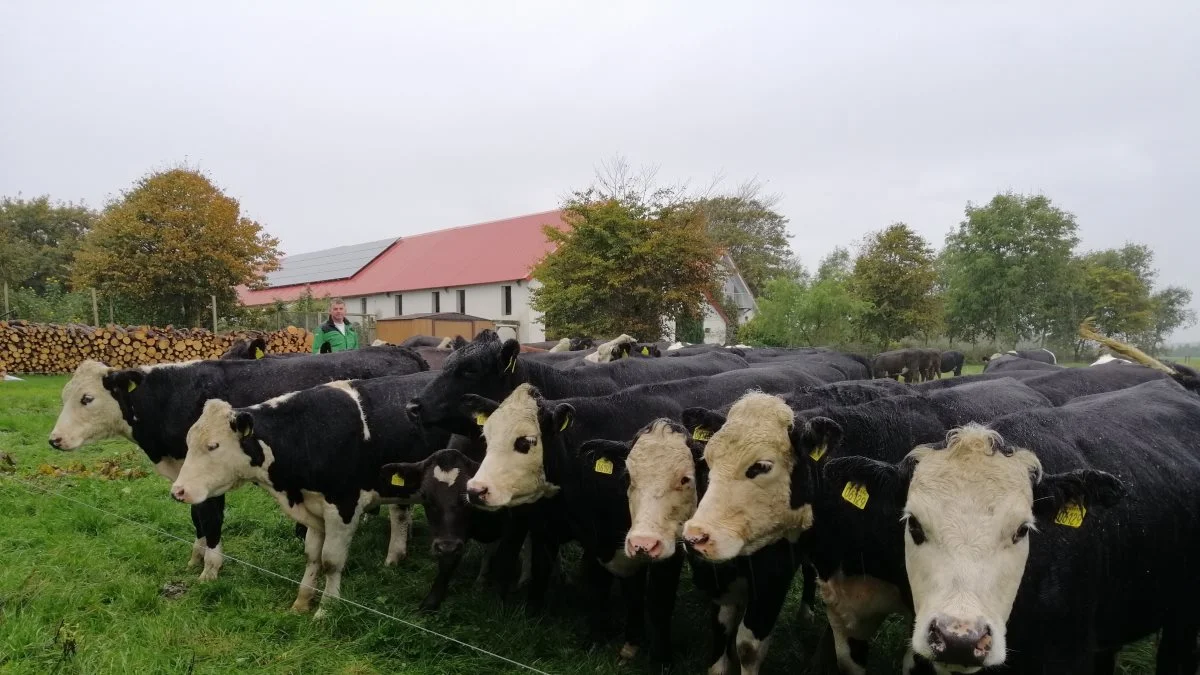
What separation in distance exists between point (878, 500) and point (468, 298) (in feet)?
125

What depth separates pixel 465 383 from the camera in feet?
19.9

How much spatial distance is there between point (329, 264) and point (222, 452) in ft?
172

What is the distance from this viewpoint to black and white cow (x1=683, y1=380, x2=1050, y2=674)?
12.2 ft

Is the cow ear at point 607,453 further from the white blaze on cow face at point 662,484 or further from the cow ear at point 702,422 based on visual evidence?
the cow ear at point 702,422

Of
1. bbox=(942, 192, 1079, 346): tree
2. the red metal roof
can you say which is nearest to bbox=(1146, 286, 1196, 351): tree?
bbox=(942, 192, 1079, 346): tree

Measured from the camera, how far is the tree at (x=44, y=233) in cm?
4259

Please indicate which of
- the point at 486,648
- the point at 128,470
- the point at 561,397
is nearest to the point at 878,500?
the point at 486,648

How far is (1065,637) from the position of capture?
298 cm

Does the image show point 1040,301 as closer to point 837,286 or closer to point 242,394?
point 837,286

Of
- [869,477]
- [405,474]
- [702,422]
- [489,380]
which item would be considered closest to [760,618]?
[702,422]

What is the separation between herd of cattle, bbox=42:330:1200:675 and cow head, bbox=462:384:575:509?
0.6 inches

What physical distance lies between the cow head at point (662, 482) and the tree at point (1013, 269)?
4776cm

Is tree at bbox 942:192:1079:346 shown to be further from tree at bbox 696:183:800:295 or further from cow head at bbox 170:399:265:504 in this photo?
cow head at bbox 170:399:265:504

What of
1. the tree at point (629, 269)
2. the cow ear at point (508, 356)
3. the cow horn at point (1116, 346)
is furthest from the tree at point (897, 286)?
the cow ear at point (508, 356)
